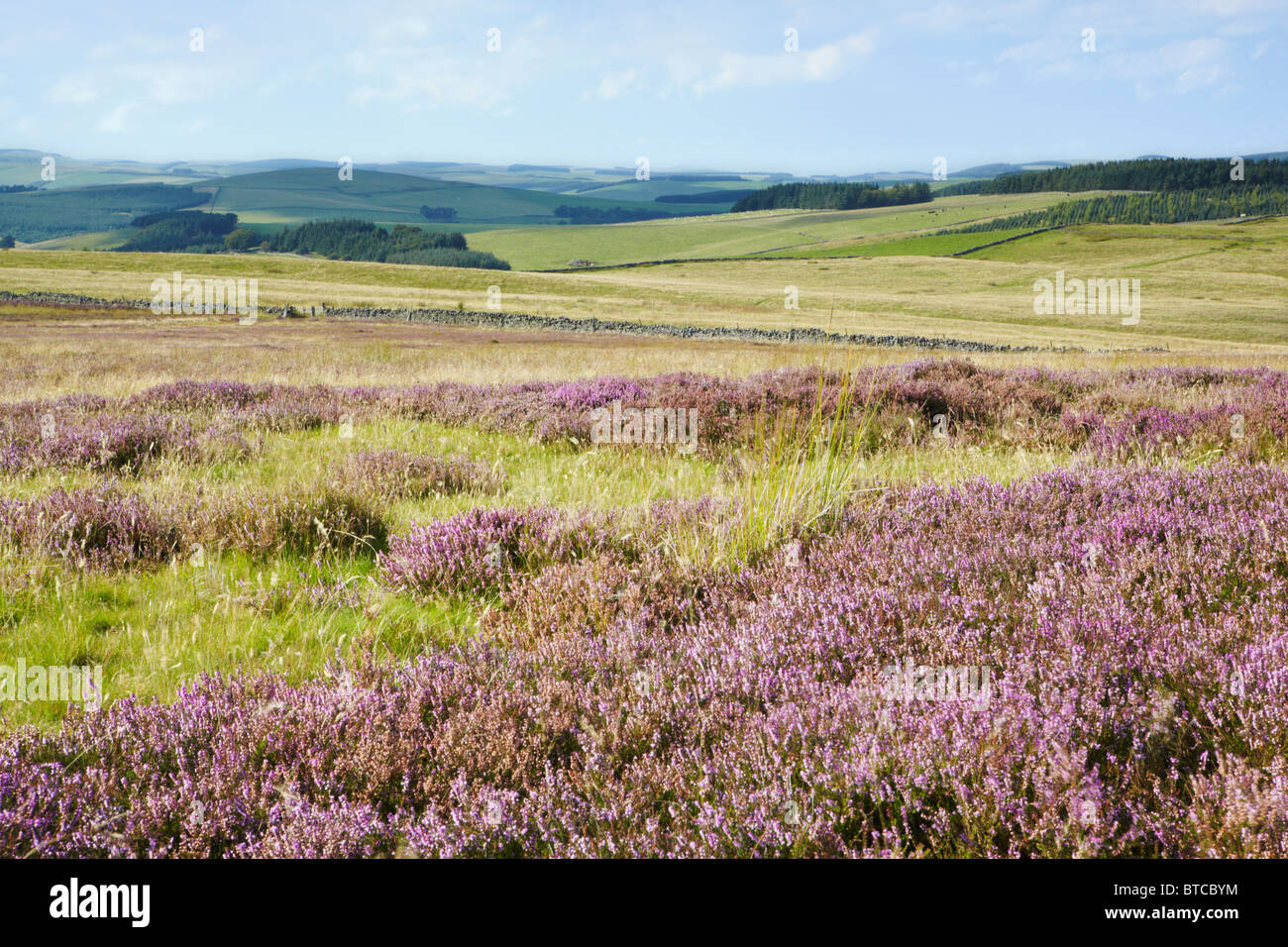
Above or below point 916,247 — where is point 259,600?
below

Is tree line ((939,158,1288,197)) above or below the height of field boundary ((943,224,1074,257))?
above

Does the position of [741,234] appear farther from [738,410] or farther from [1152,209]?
[738,410]

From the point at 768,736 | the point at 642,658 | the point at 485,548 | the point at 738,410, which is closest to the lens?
the point at 768,736

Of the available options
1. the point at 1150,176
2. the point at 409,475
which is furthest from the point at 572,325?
the point at 1150,176

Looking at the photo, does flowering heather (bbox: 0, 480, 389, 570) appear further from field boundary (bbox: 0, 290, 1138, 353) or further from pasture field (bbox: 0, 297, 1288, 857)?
field boundary (bbox: 0, 290, 1138, 353)

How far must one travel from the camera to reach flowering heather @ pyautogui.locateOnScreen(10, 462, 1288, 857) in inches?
70.9

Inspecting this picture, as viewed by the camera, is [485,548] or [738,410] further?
[738,410]

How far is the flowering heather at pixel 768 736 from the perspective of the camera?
1.80 metres

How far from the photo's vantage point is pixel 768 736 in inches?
85.0

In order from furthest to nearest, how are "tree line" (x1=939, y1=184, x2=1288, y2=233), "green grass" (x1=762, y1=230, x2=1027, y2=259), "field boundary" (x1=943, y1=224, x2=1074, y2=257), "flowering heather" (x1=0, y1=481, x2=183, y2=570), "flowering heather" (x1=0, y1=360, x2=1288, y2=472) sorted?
"tree line" (x1=939, y1=184, x2=1288, y2=233)
"green grass" (x1=762, y1=230, x2=1027, y2=259)
"field boundary" (x1=943, y1=224, x2=1074, y2=257)
"flowering heather" (x1=0, y1=360, x2=1288, y2=472)
"flowering heather" (x1=0, y1=481, x2=183, y2=570)

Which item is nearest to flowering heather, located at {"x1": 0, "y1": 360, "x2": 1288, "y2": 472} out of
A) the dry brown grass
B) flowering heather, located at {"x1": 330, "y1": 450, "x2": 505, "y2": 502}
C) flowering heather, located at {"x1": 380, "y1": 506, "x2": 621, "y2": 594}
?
the dry brown grass

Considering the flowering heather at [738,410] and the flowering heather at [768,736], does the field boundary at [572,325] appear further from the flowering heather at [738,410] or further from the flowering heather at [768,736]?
the flowering heather at [768,736]

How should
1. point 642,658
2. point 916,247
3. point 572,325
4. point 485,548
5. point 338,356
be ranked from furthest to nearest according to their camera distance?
1. point 916,247
2. point 572,325
3. point 338,356
4. point 485,548
5. point 642,658
